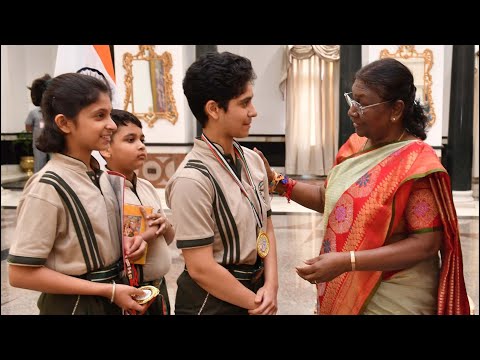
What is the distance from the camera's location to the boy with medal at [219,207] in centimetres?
142

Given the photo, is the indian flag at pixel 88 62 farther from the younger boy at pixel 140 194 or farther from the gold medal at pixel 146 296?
the gold medal at pixel 146 296

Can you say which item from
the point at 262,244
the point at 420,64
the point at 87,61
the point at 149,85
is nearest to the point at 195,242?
the point at 262,244

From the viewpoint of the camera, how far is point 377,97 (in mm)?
1624

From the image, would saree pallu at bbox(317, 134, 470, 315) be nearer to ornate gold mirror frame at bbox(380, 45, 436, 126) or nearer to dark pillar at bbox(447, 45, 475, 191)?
ornate gold mirror frame at bbox(380, 45, 436, 126)

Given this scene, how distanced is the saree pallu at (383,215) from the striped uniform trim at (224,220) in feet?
1.45

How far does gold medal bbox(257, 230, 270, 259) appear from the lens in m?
1.56

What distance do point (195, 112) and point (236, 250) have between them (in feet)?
1.53

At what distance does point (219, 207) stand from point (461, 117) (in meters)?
7.53

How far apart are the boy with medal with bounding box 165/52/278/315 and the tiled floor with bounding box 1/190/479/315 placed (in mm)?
2018

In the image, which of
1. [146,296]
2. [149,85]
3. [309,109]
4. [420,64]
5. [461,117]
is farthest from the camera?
[309,109]

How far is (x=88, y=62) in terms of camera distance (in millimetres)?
2217

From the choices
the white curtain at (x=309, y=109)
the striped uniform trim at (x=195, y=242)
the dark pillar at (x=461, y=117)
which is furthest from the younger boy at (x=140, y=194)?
the white curtain at (x=309, y=109)

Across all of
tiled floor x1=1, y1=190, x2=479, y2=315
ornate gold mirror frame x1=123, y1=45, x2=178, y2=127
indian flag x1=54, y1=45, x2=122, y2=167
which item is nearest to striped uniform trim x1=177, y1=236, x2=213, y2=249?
indian flag x1=54, y1=45, x2=122, y2=167

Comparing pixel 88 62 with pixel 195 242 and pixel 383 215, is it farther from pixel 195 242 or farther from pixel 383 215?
pixel 383 215
